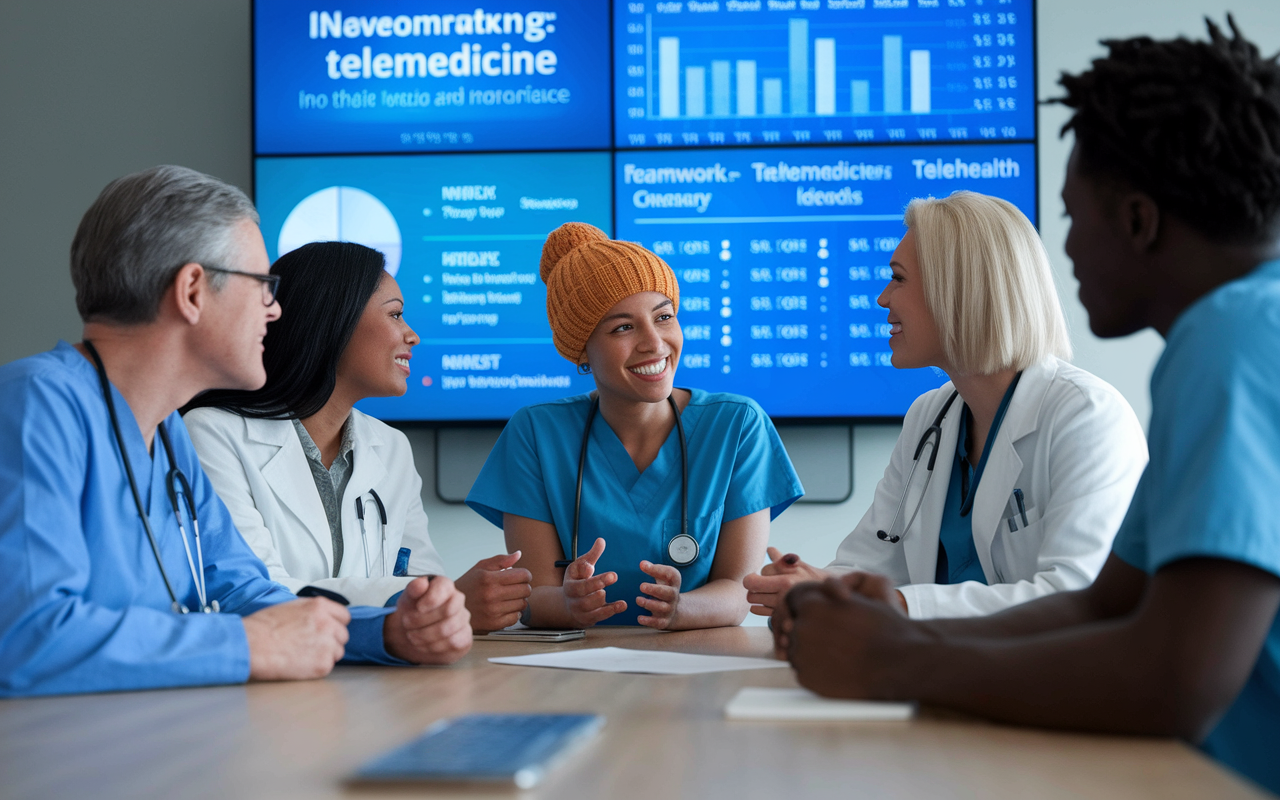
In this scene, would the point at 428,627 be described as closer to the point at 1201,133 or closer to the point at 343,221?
the point at 1201,133

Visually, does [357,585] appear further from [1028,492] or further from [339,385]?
[1028,492]

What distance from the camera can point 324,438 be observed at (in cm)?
240

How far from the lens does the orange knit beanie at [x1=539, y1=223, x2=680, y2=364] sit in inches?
96.3

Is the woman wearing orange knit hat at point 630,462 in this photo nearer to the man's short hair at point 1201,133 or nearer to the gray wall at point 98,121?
the gray wall at point 98,121

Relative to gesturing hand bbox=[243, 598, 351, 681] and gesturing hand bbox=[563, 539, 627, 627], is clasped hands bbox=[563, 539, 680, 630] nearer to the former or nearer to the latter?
gesturing hand bbox=[563, 539, 627, 627]

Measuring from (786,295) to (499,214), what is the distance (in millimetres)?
969

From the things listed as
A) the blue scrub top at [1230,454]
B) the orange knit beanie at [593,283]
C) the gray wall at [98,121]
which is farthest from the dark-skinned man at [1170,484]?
the gray wall at [98,121]

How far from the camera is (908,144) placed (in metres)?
3.26

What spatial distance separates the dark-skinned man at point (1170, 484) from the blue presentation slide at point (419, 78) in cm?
240

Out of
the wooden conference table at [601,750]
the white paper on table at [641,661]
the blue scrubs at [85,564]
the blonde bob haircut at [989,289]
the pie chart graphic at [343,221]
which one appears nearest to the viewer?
the wooden conference table at [601,750]

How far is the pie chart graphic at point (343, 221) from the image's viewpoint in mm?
3355

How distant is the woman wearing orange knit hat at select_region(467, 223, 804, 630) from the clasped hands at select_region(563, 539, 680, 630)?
0.29 m

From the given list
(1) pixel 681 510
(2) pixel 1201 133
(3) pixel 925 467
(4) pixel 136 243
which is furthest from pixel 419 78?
(2) pixel 1201 133

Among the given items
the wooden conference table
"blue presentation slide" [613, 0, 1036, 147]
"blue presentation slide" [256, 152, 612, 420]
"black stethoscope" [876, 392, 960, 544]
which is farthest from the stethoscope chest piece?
"blue presentation slide" [613, 0, 1036, 147]
